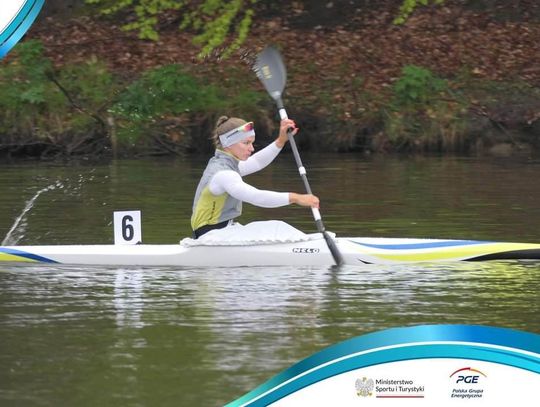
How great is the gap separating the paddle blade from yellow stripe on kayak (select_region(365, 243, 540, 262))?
2.51 metres

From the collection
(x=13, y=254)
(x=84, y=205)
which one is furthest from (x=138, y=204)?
(x=13, y=254)

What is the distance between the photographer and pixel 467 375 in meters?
6.08

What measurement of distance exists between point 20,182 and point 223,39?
26.6 ft

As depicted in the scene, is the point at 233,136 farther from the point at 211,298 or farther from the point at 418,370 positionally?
the point at 418,370

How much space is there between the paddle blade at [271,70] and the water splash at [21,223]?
3071 millimetres

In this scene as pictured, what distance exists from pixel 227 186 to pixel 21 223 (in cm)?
467

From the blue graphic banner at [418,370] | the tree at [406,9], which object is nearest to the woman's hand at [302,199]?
the blue graphic banner at [418,370]

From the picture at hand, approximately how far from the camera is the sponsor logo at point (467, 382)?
607 centimetres

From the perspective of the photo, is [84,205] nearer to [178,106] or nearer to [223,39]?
[178,106]

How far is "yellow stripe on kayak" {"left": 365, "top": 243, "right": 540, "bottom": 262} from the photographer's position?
40.1ft

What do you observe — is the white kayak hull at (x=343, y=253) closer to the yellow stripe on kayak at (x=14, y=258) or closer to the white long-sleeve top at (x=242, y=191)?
the white long-sleeve top at (x=242, y=191)

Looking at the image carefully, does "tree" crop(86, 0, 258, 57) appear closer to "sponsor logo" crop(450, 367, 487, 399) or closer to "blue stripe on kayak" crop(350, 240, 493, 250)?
"blue stripe on kayak" crop(350, 240, 493, 250)

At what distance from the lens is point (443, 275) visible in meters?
11.6

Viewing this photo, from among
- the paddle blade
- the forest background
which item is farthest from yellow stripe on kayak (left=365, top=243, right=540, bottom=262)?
the forest background
